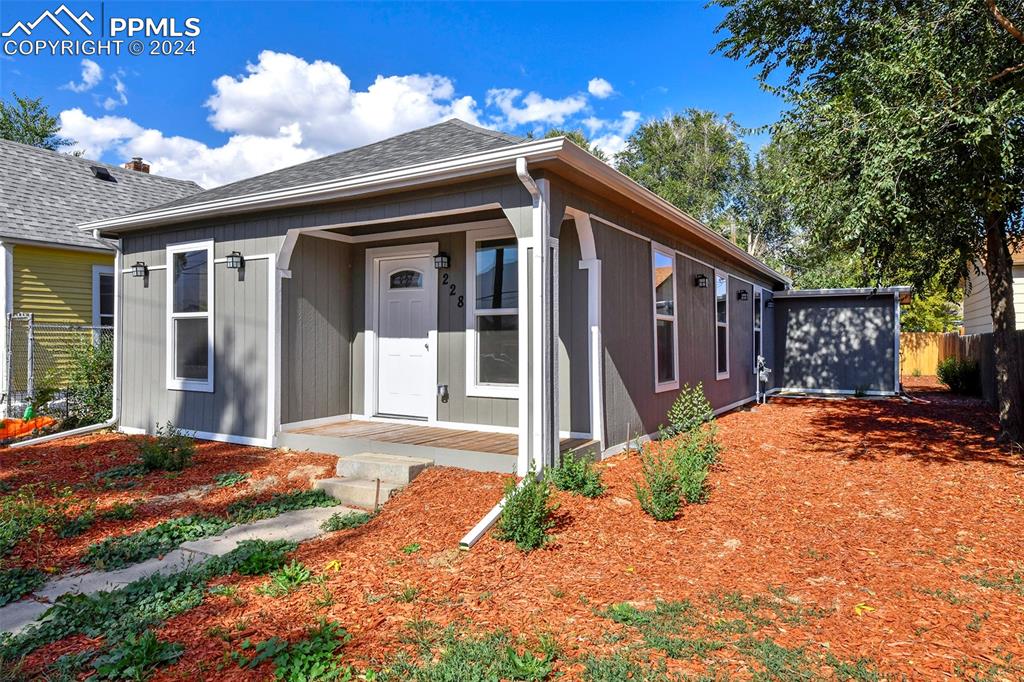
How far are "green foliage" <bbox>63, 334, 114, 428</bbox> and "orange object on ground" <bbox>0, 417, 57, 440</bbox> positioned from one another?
0.34 m

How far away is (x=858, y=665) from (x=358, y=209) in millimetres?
5400

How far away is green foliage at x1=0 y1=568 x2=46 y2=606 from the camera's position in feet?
10.9

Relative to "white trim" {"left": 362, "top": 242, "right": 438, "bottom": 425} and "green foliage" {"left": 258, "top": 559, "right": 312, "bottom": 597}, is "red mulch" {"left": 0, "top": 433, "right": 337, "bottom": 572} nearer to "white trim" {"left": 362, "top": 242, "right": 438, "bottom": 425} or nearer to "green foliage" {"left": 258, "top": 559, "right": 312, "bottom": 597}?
"white trim" {"left": 362, "top": 242, "right": 438, "bottom": 425}

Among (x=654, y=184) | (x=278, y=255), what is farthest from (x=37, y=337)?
(x=654, y=184)

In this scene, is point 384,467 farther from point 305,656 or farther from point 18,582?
point 305,656

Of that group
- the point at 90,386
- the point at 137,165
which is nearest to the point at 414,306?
the point at 90,386

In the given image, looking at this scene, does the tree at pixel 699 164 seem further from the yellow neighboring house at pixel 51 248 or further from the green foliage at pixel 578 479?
the green foliage at pixel 578 479

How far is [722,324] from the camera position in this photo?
10.4 metres

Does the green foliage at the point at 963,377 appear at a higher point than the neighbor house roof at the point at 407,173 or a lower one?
lower

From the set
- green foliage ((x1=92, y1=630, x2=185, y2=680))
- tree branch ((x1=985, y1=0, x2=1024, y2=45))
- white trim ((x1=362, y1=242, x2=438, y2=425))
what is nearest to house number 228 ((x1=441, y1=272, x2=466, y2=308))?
white trim ((x1=362, y1=242, x2=438, y2=425))

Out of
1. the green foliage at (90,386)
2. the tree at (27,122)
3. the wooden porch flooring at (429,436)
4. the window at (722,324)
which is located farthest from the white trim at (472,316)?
the tree at (27,122)

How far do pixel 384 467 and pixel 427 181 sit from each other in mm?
2588

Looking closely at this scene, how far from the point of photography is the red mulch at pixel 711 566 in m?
2.71

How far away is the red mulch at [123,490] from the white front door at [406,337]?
4.72 ft
